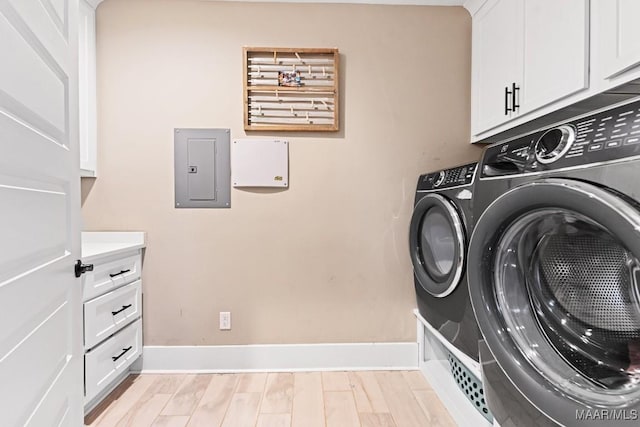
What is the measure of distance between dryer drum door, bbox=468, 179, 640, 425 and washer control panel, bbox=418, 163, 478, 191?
61 cm

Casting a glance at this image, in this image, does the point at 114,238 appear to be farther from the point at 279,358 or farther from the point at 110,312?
the point at 279,358

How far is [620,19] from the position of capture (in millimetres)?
1258

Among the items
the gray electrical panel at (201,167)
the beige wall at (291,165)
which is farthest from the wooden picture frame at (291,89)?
the gray electrical panel at (201,167)

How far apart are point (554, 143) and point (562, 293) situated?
0.42 m

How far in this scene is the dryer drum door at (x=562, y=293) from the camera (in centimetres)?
81

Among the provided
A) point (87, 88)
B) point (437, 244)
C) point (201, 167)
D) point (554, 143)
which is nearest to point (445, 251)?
point (437, 244)

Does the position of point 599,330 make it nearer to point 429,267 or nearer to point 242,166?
point 429,267

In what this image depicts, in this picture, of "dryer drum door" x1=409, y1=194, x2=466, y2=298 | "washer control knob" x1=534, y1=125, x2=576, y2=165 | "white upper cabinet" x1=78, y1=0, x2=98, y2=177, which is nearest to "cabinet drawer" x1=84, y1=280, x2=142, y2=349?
"white upper cabinet" x1=78, y1=0, x2=98, y2=177

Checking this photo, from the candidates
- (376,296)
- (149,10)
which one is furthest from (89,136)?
(376,296)

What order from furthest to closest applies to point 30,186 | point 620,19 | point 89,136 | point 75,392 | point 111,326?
1. point 89,136
2. point 111,326
3. point 620,19
4. point 75,392
5. point 30,186

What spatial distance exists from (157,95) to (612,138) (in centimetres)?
228

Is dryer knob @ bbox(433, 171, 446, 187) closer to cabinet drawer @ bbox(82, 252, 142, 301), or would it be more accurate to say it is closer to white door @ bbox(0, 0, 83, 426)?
white door @ bbox(0, 0, 83, 426)

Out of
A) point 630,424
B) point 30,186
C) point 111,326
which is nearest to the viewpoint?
point 630,424

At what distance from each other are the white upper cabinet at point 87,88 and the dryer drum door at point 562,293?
221 centimetres
